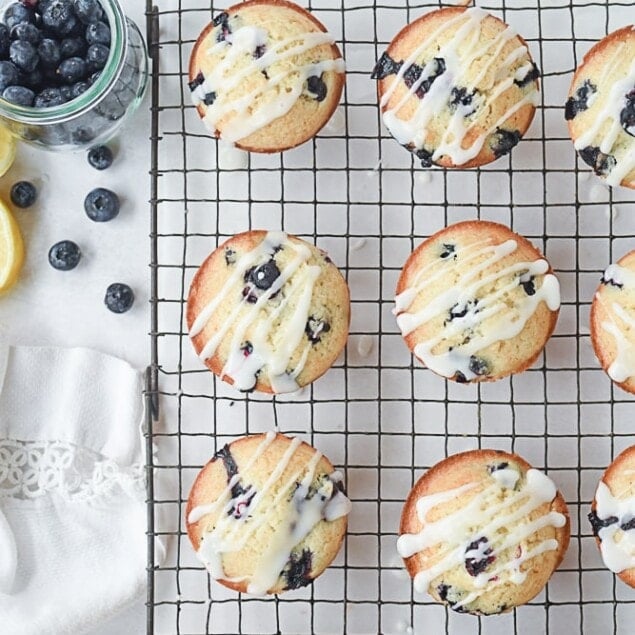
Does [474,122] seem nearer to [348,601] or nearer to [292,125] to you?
[292,125]

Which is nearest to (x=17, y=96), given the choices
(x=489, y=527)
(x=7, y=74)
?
(x=7, y=74)

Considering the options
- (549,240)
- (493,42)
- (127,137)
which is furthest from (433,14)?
(127,137)

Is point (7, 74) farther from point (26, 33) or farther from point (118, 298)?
point (118, 298)

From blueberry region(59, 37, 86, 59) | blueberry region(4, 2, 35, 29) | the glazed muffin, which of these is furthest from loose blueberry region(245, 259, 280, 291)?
blueberry region(4, 2, 35, 29)

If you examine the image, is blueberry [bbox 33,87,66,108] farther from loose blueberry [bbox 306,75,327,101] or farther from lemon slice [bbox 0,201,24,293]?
loose blueberry [bbox 306,75,327,101]

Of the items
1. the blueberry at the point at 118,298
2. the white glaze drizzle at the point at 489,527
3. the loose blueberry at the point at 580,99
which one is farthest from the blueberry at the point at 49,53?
the white glaze drizzle at the point at 489,527

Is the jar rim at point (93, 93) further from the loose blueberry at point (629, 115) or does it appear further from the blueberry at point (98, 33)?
the loose blueberry at point (629, 115)
